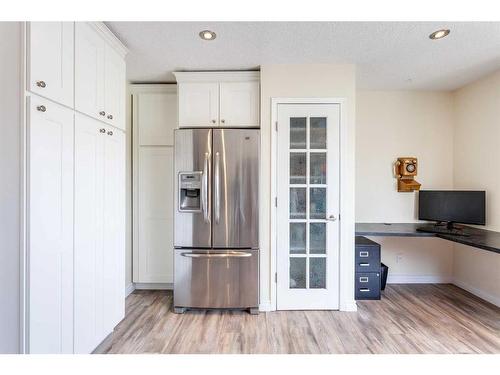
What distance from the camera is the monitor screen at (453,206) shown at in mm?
2742

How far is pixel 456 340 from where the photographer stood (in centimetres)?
204

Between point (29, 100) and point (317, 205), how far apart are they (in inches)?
91.9

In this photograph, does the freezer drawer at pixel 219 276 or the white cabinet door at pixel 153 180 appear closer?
the freezer drawer at pixel 219 276

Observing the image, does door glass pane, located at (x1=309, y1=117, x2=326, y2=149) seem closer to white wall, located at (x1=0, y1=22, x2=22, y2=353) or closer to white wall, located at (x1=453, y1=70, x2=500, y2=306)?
white wall, located at (x1=453, y1=70, x2=500, y2=306)

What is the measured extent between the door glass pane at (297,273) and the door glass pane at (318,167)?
0.85 m

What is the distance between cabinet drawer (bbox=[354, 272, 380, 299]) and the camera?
2.75m

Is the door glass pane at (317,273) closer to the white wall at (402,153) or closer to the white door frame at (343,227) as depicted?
the white door frame at (343,227)

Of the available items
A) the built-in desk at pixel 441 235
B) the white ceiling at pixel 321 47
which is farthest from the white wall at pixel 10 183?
the built-in desk at pixel 441 235

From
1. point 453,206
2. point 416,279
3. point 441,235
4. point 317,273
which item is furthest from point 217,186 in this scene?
point 416,279

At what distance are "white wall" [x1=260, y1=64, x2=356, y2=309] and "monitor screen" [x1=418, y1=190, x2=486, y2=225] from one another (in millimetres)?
1353

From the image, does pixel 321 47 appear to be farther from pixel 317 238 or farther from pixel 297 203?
pixel 317 238

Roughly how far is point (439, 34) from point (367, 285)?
2.53 metres

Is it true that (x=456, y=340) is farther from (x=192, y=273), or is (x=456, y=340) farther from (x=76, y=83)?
(x=76, y=83)
